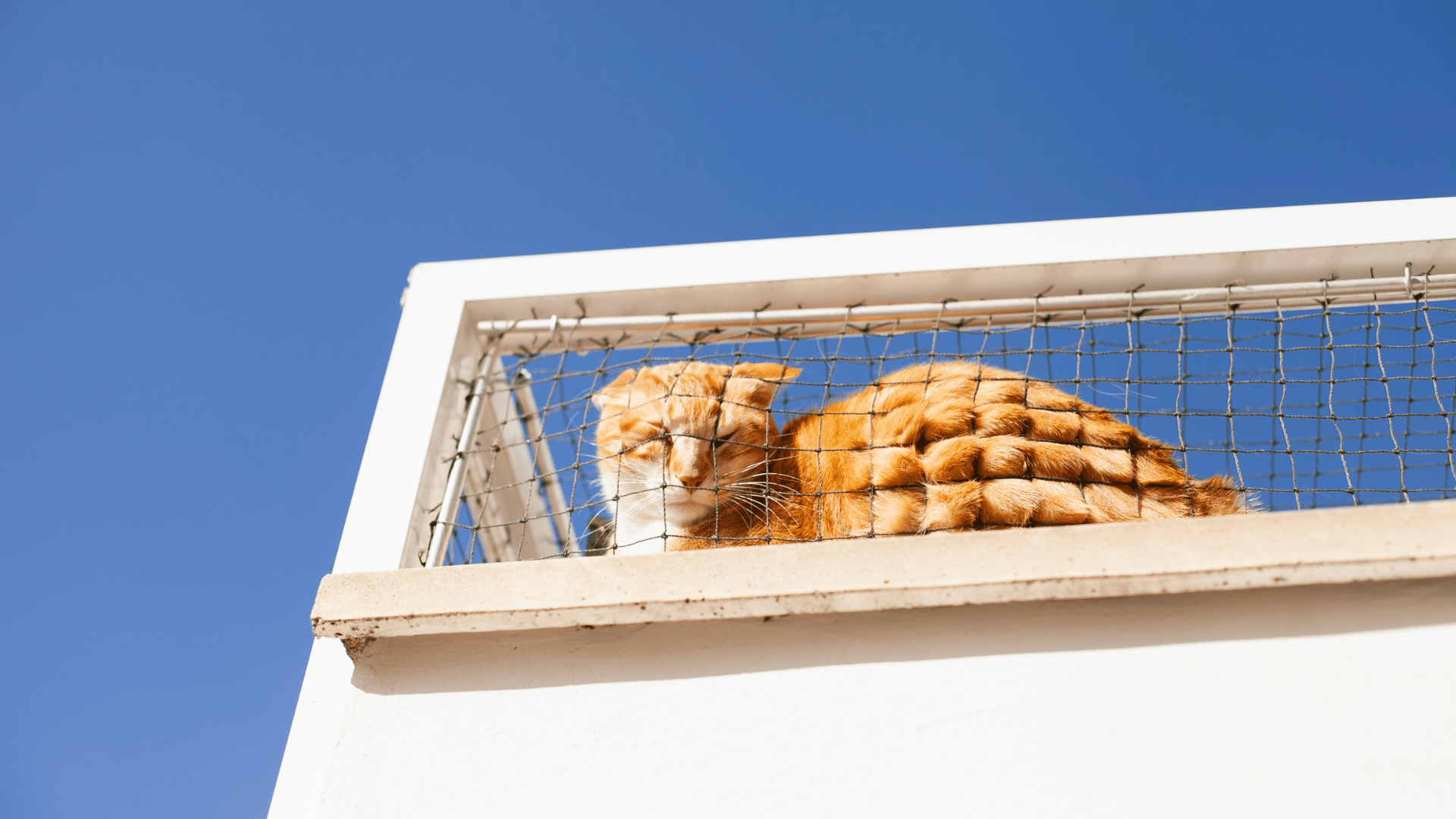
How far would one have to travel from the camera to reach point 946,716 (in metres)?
1.07

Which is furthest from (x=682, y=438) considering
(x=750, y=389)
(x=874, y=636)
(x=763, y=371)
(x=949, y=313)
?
(x=874, y=636)

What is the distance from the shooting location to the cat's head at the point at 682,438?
7.10 ft

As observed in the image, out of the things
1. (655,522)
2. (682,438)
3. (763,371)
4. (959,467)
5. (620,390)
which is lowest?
(959,467)

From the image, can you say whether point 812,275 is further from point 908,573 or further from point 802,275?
point 908,573

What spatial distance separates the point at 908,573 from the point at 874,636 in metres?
0.10

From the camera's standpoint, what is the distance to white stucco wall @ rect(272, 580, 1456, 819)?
100 cm

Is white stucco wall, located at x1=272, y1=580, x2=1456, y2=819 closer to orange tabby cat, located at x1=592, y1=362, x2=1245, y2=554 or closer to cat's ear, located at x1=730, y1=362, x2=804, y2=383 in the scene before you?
orange tabby cat, located at x1=592, y1=362, x2=1245, y2=554

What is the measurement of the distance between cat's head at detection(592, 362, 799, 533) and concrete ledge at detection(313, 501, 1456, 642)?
0.96m

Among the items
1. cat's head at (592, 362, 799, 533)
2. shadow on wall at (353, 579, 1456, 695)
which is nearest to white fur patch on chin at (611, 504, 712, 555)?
cat's head at (592, 362, 799, 533)

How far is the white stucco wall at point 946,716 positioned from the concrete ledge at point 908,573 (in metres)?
0.05

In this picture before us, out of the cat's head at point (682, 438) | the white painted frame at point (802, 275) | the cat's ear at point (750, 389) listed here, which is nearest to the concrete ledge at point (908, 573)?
the white painted frame at point (802, 275)

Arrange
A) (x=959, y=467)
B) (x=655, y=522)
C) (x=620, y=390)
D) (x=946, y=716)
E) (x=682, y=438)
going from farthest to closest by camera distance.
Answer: (x=620, y=390), (x=655, y=522), (x=682, y=438), (x=959, y=467), (x=946, y=716)

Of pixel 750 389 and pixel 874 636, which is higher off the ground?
pixel 750 389

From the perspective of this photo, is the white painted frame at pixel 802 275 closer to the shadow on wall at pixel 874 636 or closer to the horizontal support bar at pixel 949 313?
the horizontal support bar at pixel 949 313
